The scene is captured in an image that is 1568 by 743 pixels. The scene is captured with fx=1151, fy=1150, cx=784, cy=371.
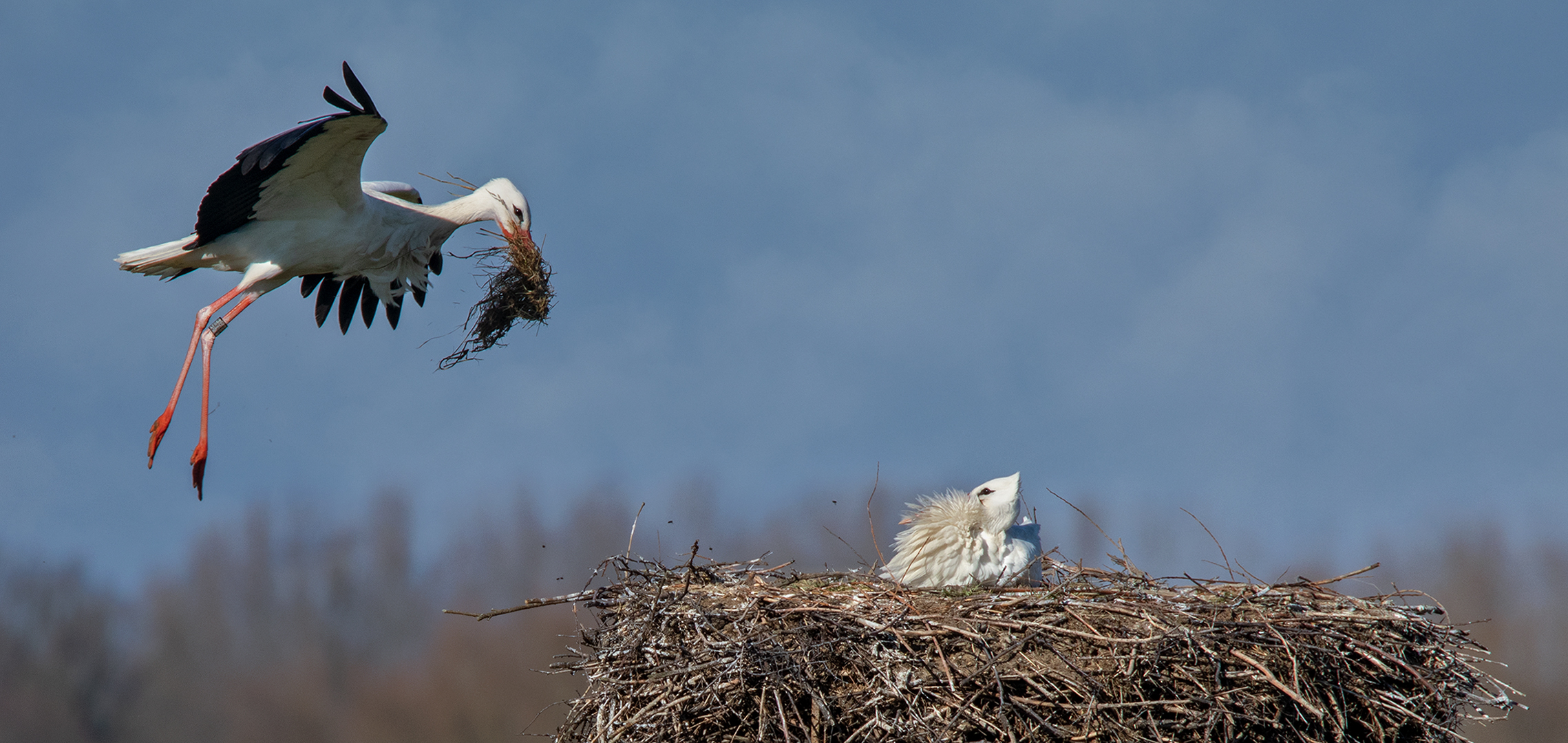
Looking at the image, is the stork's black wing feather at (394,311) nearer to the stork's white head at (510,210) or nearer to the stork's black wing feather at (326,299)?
the stork's black wing feather at (326,299)

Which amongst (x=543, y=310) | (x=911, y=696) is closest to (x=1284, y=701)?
(x=911, y=696)

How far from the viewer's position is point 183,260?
6.50m

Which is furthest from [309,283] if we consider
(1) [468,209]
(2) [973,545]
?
(2) [973,545]

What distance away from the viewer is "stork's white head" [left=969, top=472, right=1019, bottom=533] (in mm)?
4566

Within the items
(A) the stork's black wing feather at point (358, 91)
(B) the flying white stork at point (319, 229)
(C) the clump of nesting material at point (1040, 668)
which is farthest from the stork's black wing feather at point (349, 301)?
(C) the clump of nesting material at point (1040, 668)

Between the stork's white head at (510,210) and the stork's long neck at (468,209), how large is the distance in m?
0.03

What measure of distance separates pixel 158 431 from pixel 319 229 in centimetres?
138

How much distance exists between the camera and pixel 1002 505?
15.0ft

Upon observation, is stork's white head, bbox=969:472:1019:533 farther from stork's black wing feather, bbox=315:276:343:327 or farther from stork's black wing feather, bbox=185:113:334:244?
stork's black wing feather, bbox=315:276:343:327

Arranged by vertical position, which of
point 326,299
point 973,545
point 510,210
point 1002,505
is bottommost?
point 973,545

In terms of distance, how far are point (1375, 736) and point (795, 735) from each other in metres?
1.90

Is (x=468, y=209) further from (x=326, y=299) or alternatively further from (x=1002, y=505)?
(x=1002, y=505)

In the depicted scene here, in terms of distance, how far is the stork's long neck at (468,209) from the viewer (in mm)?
6855

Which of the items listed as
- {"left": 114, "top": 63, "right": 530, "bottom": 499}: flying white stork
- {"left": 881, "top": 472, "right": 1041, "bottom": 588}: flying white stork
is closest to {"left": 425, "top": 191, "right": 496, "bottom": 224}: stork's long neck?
{"left": 114, "top": 63, "right": 530, "bottom": 499}: flying white stork
